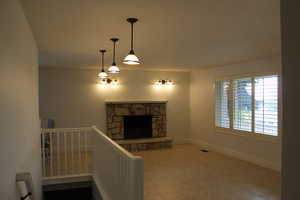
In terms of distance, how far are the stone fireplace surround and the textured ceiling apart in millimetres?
2782

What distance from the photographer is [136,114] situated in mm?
7520

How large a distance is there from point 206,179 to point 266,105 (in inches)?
86.2

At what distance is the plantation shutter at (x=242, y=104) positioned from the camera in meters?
5.79

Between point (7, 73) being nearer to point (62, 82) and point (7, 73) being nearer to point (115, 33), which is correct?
A: point (115, 33)

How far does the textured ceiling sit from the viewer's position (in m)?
2.44

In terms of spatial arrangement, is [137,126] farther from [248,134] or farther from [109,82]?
[248,134]

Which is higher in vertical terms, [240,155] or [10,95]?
[10,95]

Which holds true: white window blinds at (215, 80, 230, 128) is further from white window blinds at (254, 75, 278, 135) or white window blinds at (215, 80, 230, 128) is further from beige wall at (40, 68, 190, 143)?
beige wall at (40, 68, 190, 143)

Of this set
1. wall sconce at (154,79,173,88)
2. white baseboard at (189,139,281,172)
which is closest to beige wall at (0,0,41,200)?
white baseboard at (189,139,281,172)

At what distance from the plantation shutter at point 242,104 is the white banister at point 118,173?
3782 mm

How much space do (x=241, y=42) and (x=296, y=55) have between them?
136 inches

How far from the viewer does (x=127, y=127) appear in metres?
7.53

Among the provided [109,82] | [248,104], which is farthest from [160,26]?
[109,82]

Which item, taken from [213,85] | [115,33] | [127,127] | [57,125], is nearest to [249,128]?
[213,85]
